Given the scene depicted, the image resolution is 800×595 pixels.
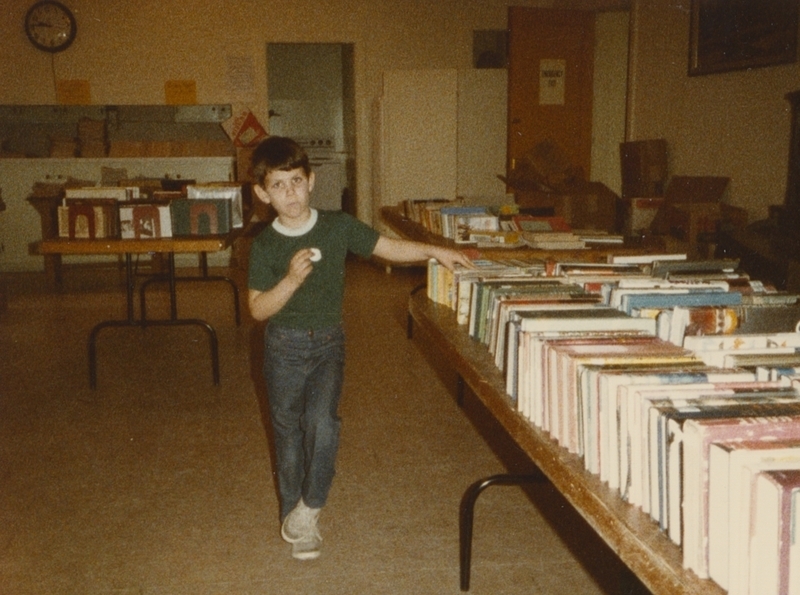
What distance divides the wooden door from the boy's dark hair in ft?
16.6

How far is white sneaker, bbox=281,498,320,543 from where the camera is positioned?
90.3 inches

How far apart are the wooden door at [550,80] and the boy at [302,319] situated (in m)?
4.95

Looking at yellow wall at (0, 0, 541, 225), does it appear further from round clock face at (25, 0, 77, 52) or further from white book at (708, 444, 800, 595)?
white book at (708, 444, 800, 595)

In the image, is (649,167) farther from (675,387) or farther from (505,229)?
(675,387)

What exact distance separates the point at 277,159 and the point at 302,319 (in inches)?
17.0

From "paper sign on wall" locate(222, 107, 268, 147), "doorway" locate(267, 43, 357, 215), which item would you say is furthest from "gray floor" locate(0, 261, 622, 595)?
"doorway" locate(267, 43, 357, 215)

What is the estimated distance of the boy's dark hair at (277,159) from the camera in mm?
2082

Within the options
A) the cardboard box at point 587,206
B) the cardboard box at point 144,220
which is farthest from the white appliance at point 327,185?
the cardboard box at point 144,220

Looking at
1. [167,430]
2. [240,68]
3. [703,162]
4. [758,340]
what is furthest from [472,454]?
[240,68]

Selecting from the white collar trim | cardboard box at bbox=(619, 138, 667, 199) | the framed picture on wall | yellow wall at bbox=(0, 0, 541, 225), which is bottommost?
the white collar trim

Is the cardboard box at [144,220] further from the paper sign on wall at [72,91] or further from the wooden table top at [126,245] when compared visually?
the paper sign on wall at [72,91]

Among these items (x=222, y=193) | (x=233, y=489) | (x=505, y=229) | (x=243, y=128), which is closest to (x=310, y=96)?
(x=243, y=128)

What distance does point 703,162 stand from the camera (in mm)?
5188

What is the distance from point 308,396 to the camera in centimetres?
223
